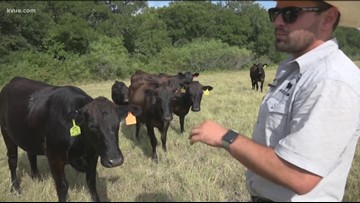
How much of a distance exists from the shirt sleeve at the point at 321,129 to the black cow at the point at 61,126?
1994mm

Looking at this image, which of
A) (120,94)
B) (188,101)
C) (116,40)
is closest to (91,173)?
(188,101)

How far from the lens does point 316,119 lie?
6.18ft

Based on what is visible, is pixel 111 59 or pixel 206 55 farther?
pixel 206 55

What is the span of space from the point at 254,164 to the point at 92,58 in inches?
1203

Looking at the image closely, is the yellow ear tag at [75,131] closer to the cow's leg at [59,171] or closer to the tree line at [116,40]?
the cow's leg at [59,171]

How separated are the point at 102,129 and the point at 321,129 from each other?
90.0 inches

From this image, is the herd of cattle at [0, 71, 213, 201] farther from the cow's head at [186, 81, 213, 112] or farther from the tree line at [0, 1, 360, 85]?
the tree line at [0, 1, 360, 85]

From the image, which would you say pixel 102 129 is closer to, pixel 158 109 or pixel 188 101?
pixel 158 109

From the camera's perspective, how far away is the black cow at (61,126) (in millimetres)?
3717

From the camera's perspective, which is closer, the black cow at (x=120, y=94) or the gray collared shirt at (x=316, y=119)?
the gray collared shirt at (x=316, y=119)

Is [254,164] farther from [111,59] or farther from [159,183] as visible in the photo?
[111,59]

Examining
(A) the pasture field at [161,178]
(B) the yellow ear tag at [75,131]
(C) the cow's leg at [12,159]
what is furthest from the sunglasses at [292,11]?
(C) the cow's leg at [12,159]

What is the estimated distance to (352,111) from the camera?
1.94m

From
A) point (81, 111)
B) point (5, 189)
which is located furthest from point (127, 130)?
point (81, 111)
